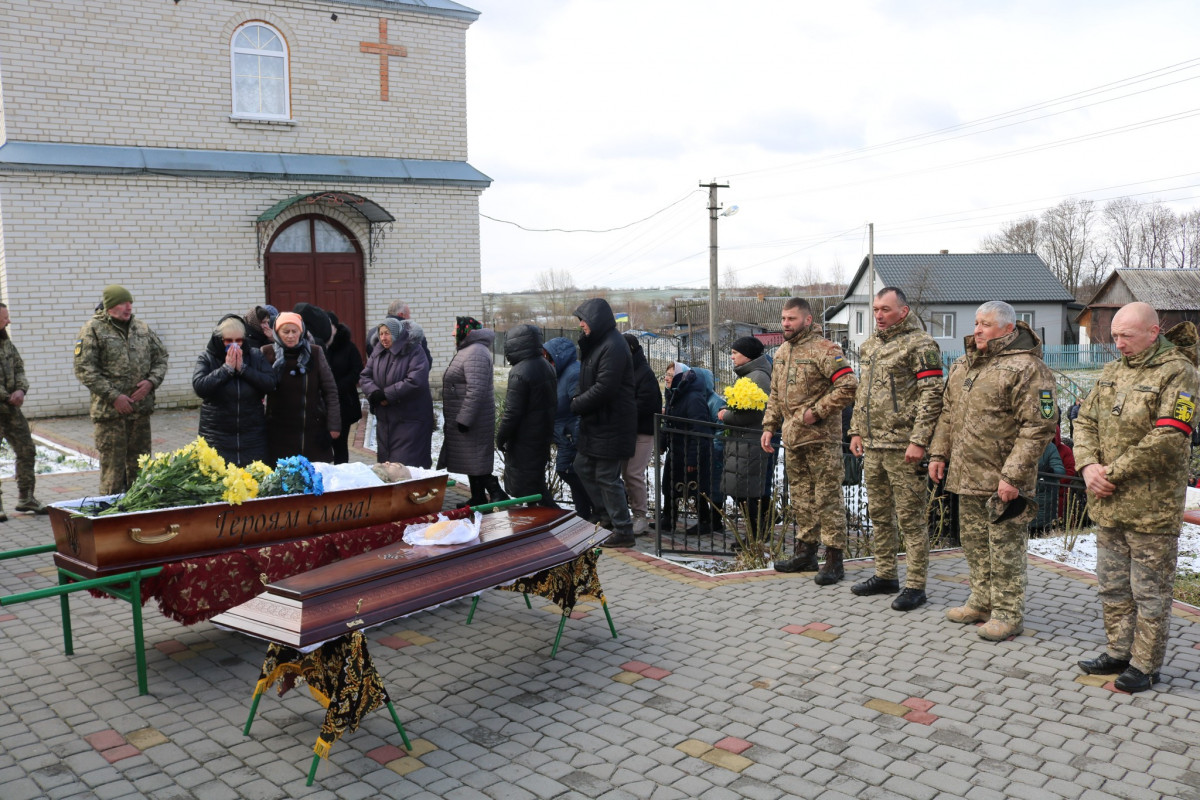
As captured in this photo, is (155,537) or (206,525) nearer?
(155,537)

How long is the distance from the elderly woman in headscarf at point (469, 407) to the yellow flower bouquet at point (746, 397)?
1892 millimetres

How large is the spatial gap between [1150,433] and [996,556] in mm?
1158

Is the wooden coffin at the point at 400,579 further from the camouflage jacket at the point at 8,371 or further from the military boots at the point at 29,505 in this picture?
the military boots at the point at 29,505

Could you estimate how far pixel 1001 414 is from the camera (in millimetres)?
4984

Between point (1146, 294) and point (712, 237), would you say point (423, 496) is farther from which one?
point (1146, 294)

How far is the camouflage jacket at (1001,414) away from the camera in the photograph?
Answer: 15.9 feet

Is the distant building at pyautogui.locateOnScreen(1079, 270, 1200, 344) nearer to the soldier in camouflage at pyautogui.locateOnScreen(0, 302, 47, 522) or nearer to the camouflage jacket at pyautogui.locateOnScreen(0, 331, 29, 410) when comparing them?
the soldier in camouflage at pyautogui.locateOnScreen(0, 302, 47, 522)

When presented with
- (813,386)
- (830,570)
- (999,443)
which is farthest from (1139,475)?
(830,570)

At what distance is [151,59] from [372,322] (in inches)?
195

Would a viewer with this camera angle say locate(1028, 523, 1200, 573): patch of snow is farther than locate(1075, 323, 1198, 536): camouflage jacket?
Yes

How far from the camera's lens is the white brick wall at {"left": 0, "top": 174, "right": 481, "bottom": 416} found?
42.5ft

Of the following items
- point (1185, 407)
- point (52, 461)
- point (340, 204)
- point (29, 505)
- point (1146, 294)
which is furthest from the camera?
point (1146, 294)

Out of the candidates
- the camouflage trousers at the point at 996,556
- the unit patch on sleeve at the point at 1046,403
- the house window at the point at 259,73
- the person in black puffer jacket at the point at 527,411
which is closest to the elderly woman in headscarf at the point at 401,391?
the person in black puffer jacket at the point at 527,411

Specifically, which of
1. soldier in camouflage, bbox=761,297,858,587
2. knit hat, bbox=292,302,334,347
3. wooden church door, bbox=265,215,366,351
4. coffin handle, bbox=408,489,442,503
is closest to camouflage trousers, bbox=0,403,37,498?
knit hat, bbox=292,302,334,347
